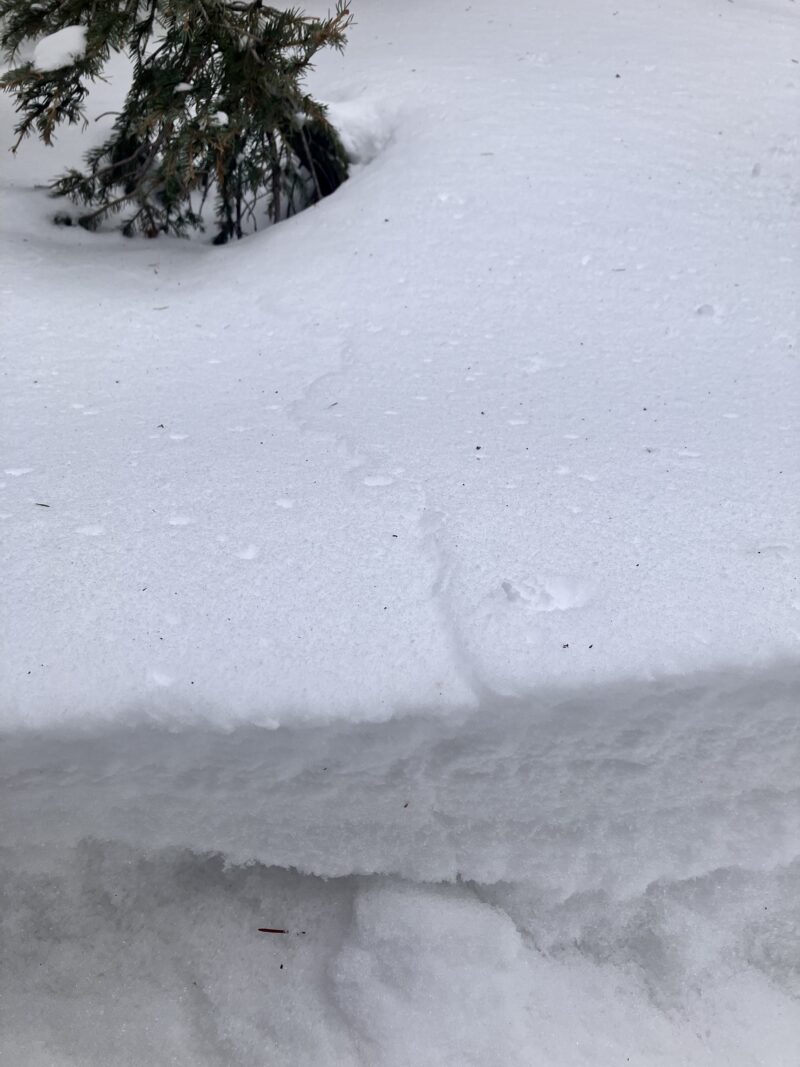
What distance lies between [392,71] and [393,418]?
277cm

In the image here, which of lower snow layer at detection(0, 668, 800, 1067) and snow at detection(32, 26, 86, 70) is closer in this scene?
lower snow layer at detection(0, 668, 800, 1067)

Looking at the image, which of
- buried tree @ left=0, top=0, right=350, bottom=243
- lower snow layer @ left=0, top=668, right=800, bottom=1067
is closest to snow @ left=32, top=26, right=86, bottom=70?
buried tree @ left=0, top=0, right=350, bottom=243

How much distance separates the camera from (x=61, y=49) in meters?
2.77

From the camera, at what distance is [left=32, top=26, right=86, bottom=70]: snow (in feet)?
9.05

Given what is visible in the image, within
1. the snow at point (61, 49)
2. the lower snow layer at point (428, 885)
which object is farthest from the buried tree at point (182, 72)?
the lower snow layer at point (428, 885)

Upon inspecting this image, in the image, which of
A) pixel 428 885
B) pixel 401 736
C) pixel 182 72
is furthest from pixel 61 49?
pixel 428 885

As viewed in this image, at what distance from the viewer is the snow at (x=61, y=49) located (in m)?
2.76

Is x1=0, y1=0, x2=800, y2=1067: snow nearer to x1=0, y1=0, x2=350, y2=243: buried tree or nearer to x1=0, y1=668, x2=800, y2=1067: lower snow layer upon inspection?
x1=0, y1=668, x2=800, y2=1067: lower snow layer

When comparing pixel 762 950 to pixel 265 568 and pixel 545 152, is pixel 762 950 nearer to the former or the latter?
pixel 265 568

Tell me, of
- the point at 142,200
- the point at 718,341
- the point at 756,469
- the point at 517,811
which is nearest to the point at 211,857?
the point at 517,811

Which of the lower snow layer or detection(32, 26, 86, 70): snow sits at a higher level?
detection(32, 26, 86, 70): snow

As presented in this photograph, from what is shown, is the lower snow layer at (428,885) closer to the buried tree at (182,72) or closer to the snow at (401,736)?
the snow at (401,736)

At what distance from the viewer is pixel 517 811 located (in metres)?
1.54

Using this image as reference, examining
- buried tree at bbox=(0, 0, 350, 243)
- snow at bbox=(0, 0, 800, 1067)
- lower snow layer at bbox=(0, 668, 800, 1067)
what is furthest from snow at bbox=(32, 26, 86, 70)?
lower snow layer at bbox=(0, 668, 800, 1067)
